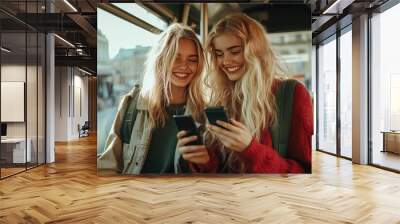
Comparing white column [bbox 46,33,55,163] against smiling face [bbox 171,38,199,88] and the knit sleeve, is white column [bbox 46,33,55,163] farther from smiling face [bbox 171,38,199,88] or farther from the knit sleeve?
the knit sleeve

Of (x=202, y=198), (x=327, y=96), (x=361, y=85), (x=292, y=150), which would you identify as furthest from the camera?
(x=327, y=96)

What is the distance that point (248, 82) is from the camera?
6.45m

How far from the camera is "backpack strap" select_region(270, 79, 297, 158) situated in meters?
6.44

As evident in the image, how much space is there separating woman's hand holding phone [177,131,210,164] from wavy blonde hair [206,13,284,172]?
0.21 m

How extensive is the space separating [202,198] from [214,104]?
1.94 m

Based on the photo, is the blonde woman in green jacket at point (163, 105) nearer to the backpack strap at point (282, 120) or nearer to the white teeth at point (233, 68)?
the white teeth at point (233, 68)

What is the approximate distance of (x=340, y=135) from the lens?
9.74 m

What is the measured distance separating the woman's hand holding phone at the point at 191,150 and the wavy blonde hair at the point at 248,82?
8.3 inches

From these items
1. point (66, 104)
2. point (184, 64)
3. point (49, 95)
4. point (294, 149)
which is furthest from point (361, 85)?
point (66, 104)

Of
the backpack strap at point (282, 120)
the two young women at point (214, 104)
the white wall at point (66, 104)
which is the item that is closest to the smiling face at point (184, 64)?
the two young women at point (214, 104)

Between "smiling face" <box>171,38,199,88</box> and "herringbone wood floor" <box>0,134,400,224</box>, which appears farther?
"smiling face" <box>171,38,199,88</box>

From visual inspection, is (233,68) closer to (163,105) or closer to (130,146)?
(163,105)

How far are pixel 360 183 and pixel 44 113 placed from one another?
670cm

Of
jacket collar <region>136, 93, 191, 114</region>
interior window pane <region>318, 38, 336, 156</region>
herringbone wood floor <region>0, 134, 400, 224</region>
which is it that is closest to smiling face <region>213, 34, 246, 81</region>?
jacket collar <region>136, 93, 191, 114</region>
